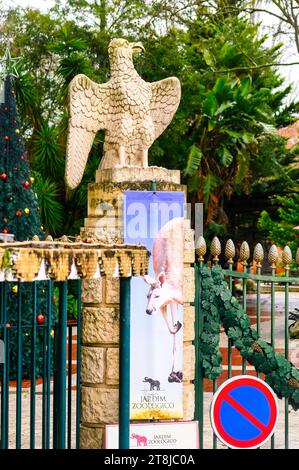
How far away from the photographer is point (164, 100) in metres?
6.52

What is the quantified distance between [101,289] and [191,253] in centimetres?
69

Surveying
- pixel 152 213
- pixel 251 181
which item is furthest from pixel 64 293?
pixel 251 181

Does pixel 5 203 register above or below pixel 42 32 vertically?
below

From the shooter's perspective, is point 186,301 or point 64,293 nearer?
point 64,293

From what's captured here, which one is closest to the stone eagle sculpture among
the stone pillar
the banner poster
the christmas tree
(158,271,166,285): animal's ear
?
the stone pillar

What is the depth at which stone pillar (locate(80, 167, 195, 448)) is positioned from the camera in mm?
5707

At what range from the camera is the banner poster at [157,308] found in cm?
561

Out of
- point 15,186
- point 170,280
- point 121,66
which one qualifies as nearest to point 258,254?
point 170,280

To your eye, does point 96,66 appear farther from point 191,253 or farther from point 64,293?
point 64,293

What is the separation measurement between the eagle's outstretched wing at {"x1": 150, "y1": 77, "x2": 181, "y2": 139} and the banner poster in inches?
42.4

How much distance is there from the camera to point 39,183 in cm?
1580

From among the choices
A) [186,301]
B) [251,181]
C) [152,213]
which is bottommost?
[186,301]

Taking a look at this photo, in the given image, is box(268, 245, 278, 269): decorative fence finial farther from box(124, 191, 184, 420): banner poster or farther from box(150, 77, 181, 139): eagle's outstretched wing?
box(150, 77, 181, 139): eagle's outstretched wing

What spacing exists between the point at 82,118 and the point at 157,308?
5.08ft
